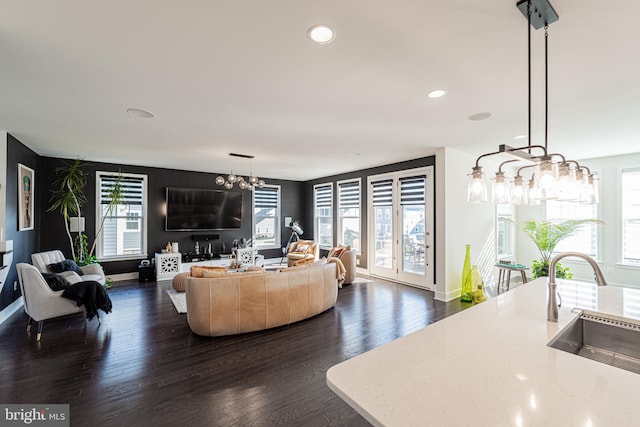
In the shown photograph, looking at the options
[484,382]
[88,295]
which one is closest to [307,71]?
[484,382]

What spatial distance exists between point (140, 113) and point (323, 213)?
577 centimetres

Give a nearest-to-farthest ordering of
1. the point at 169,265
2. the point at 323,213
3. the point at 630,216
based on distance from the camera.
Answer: the point at 630,216
the point at 169,265
the point at 323,213

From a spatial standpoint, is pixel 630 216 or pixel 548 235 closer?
pixel 630 216

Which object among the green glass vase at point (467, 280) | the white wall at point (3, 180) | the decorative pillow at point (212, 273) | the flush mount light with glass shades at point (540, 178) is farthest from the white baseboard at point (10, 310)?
the green glass vase at point (467, 280)

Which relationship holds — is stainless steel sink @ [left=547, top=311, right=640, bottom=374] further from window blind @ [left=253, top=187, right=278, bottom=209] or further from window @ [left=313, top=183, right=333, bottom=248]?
window blind @ [left=253, top=187, right=278, bottom=209]

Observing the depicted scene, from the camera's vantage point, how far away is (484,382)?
107 cm

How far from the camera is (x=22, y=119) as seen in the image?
345 cm

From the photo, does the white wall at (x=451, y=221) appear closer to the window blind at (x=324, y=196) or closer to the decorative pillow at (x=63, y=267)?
the window blind at (x=324, y=196)

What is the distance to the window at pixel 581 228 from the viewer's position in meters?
5.73

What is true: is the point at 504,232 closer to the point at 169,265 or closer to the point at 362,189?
the point at 362,189

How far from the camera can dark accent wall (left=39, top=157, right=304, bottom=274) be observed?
573 centimetres

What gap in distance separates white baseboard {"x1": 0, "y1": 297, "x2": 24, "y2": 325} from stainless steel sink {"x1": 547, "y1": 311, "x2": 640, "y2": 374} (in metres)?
6.00

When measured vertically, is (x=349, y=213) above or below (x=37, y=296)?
A: above

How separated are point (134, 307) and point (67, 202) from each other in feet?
8.17
